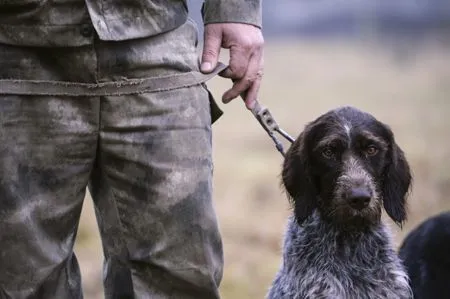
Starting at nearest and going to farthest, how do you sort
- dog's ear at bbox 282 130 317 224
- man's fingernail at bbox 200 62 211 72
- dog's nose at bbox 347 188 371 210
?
man's fingernail at bbox 200 62 211 72
dog's nose at bbox 347 188 371 210
dog's ear at bbox 282 130 317 224

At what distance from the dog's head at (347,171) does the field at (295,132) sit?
0.91 metres

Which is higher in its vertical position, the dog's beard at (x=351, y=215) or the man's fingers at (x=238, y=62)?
the man's fingers at (x=238, y=62)

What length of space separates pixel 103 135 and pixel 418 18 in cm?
1528

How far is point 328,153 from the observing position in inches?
193

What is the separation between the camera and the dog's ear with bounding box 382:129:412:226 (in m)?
5.00

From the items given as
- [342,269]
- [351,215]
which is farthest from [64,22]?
[342,269]

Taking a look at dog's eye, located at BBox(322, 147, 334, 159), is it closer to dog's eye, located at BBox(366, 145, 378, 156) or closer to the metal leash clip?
dog's eye, located at BBox(366, 145, 378, 156)

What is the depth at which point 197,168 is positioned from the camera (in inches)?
159

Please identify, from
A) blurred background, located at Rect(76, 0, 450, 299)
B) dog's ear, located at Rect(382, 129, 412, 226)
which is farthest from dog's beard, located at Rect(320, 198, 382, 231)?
blurred background, located at Rect(76, 0, 450, 299)

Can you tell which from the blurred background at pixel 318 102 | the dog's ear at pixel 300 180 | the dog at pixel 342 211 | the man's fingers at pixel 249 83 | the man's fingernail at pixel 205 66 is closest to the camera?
the man's fingernail at pixel 205 66

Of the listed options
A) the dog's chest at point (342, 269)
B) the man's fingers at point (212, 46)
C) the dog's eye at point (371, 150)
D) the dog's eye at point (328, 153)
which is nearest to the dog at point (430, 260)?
the dog's chest at point (342, 269)

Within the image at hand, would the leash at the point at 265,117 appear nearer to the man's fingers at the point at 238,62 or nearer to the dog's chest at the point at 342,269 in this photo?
the man's fingers at the point at 238,62

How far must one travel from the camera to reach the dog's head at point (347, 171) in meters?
4.75

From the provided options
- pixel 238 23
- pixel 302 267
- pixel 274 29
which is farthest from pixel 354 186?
pixel 274 29
